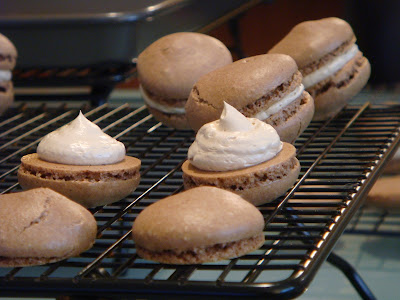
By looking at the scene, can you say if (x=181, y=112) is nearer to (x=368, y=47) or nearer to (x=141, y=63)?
(x=141, y=63)

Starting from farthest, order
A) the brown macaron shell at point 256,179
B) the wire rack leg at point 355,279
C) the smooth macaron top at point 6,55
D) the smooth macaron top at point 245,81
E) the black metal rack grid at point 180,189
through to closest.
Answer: the smooth macaron top at point 6,55 < the wire rack leg at point 355,279 < the smooth macaron top at point 245,81 < the brown macaron shell at point 256,179 < the black metal rack grid at point 180,189

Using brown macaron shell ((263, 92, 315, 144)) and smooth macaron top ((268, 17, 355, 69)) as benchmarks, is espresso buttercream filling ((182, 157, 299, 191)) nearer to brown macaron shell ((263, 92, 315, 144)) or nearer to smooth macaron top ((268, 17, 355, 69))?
brown macaron shell ((263, 92, 315, 144))

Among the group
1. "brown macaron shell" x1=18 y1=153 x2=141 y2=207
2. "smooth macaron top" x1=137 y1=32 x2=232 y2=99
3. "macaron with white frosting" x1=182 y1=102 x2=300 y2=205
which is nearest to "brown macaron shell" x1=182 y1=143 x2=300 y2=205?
"macaron with white frosting" x1=182 y1=102 x2=300 y2=205

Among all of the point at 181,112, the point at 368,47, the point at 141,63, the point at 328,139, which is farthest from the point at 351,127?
the point at 368,47

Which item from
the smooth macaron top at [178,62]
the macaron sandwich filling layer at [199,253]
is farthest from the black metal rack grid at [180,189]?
the smooth macaron top at [178,62]

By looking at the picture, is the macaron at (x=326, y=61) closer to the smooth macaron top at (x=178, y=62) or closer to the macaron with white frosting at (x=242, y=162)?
the smooth macaron top at (x=178, y=62)

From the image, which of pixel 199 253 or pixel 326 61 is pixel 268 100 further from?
pixel 199 253

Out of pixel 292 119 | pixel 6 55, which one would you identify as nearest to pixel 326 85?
pixel 292 119
